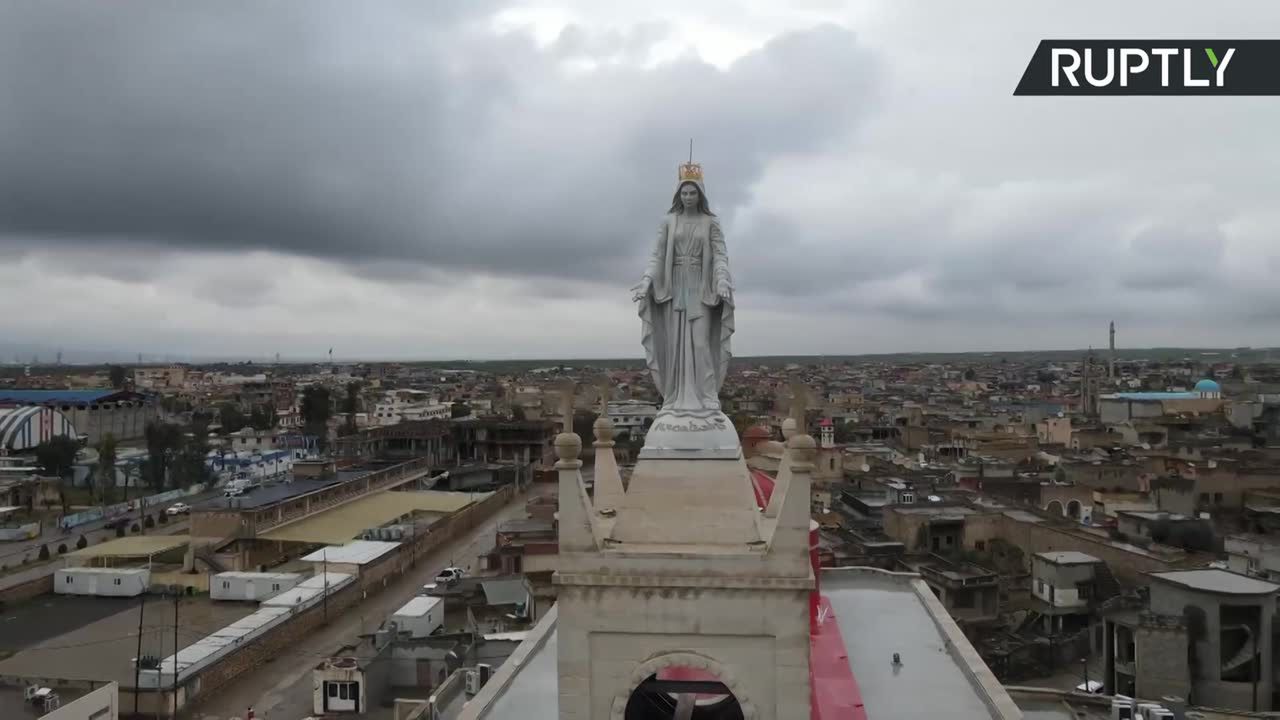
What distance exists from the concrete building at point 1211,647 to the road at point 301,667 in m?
A: 23.9

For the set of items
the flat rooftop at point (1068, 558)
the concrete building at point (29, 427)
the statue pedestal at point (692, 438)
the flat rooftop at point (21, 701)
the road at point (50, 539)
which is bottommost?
the road at point (50, 539)

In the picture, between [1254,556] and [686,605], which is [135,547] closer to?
[686,605]

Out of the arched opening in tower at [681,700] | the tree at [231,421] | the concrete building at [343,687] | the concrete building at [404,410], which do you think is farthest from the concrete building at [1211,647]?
the tree at [231,421]

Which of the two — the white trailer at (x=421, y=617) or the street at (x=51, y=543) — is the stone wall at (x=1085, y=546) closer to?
the white trailer at (x=421, y=617)

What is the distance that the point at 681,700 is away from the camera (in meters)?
10.6

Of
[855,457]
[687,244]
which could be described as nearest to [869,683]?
[687,244]

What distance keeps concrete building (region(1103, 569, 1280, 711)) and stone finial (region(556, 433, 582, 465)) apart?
890 inches

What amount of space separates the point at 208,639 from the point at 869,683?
24.0 m

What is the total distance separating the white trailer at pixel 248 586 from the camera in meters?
35.7

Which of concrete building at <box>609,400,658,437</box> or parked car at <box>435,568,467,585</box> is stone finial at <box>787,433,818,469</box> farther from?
concrete building at <box>609,400,658,437</box>

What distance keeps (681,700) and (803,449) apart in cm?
421

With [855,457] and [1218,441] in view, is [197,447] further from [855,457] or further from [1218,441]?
[1218,441]

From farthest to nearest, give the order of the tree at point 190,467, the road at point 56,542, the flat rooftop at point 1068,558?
the tree at point 190,467 → the road at point 56,542 → the flat rooftop at point 1068,558

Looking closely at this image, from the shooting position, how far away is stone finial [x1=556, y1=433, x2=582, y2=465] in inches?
321
